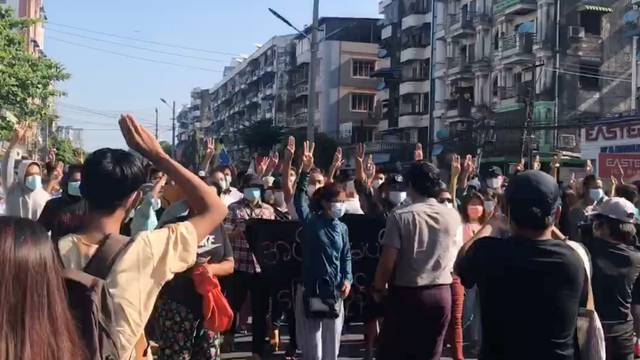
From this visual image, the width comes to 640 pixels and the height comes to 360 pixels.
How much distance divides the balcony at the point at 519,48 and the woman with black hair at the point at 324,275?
139 ft

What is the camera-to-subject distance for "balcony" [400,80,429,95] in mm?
61625

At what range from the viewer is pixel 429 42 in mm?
61875

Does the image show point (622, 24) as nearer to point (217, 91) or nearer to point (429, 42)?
point (429, 42)

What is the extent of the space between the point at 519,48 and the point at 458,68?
795 centimetres

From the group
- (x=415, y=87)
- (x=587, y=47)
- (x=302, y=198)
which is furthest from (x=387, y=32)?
(x=302, y=198)

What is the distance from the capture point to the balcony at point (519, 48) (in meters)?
47.6

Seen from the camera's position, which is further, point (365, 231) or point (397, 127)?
point (397, 127)

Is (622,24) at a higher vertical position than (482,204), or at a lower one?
higher

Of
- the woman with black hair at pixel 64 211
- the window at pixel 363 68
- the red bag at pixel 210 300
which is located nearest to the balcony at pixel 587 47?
the window at pixel 363 68

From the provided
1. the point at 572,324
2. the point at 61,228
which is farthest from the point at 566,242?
the point at 61,228

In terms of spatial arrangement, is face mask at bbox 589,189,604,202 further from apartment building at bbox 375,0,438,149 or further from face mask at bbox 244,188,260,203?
apartment building at bbox 375,0,438,149

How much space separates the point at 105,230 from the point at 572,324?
7.05 feet

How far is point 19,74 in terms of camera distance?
24.8m

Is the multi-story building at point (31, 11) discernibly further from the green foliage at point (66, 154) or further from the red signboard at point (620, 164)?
the red signboard at point (620, 164)
